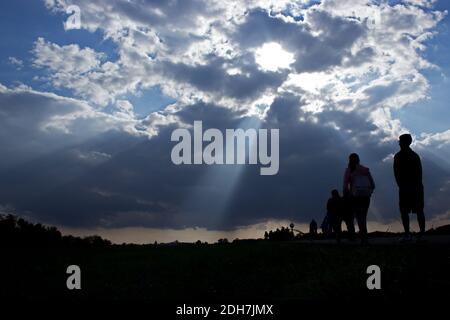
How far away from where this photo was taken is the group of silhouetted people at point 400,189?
14.1 metres

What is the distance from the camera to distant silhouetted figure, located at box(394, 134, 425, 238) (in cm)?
1412

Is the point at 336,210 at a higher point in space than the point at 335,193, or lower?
lower

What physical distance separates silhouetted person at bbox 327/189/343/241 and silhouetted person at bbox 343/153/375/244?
3.14 metres

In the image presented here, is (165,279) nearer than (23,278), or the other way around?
(165,279)

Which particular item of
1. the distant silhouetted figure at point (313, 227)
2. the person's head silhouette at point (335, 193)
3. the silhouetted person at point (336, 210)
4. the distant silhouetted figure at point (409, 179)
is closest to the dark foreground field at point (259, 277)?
the distant silhouetted figure at point (409, 179)

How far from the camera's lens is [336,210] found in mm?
20094

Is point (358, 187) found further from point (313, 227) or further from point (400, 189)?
point (313, 227)

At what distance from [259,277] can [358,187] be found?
411 centimetres

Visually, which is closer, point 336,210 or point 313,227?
point 336,210

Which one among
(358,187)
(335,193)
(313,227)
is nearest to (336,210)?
(335,193)

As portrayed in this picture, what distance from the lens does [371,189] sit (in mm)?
15828
